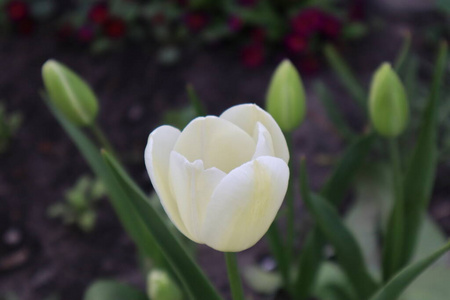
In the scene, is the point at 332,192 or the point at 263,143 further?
the point at 332,192

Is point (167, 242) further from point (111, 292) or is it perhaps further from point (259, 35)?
point (259, 35)

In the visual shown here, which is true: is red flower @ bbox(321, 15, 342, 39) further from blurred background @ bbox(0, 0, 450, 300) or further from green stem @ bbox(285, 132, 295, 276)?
green stem @ bbox(285, 132, 295, 276)

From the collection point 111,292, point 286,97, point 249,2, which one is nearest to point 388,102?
point 286,97

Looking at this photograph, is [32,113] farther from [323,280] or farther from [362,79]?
[323,280]

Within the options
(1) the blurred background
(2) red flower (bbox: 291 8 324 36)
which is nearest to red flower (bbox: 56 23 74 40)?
(1) the blurred background

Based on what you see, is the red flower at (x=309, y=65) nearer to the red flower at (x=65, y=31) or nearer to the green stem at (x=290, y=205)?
the red flower at (x=65, y=31)

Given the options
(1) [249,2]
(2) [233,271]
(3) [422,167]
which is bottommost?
(1) [249,2]
